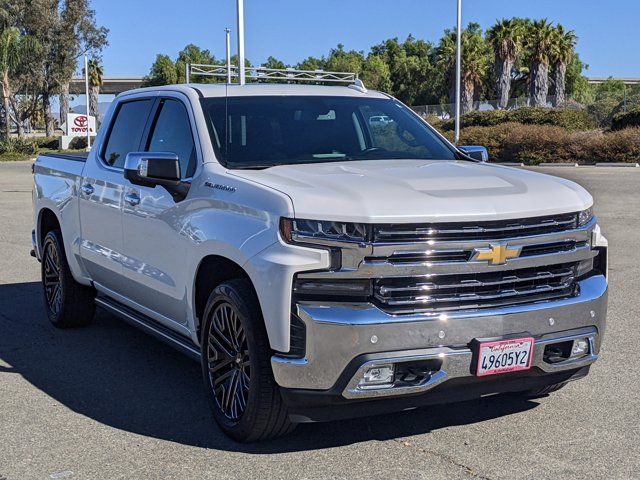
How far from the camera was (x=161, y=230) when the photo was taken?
5430 mm

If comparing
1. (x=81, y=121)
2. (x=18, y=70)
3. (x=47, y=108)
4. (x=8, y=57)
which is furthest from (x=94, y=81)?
(x=81, y=121)

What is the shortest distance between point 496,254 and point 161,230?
219cm

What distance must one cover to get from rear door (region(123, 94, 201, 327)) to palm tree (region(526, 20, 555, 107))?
189 ft

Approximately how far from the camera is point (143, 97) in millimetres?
6422

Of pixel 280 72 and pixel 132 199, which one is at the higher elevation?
pixel 280 72

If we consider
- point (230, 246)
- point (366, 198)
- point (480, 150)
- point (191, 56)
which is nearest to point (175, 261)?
point (230, 246)

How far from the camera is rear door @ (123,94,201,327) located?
527cm

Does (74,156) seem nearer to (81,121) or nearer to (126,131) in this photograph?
(126,131)

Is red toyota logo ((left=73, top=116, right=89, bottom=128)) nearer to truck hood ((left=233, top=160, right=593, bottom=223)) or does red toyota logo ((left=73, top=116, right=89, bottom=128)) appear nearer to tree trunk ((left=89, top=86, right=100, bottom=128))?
tree trunk ((left=89, top=86, right=100, bottom=128))

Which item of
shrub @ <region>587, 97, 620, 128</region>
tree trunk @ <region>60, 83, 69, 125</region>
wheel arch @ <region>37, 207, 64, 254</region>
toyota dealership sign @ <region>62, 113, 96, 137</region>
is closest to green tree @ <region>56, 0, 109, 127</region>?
tree trunk @ <region>60, 83, 69, 125</region>

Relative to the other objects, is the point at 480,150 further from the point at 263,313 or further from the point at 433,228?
the point at 263,313

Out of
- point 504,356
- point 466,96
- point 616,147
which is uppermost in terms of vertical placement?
point 466,96

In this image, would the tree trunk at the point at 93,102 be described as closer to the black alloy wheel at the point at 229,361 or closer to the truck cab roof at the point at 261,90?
the truck cab roof at the point at 261,90

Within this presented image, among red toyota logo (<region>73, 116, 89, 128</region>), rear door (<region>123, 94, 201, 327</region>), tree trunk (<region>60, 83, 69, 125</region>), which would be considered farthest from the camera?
tree trunk (<region>60, 83, 69, 125</region>)
